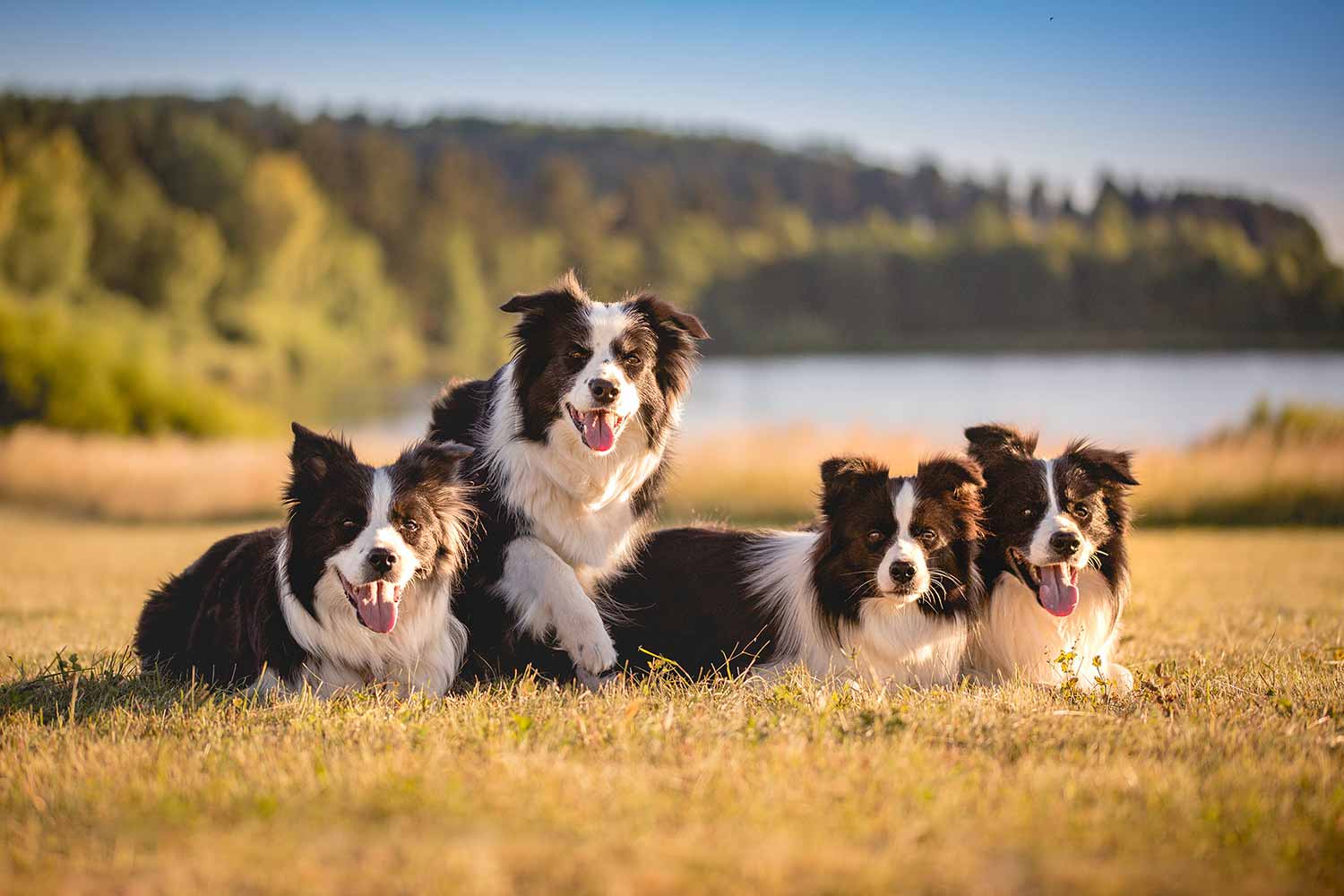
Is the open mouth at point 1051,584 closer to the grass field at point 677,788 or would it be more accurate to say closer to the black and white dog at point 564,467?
the grass field at point 677,788

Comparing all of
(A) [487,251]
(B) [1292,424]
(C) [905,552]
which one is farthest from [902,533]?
(A) [487,251]

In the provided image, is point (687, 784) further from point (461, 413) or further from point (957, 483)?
point (461, 413)

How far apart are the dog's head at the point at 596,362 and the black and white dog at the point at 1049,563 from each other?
61.8 inches

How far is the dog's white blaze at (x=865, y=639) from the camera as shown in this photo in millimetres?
5492

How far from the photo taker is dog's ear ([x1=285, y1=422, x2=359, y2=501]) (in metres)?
5.06

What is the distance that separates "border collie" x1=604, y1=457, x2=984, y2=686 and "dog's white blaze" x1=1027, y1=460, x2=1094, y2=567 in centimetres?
28

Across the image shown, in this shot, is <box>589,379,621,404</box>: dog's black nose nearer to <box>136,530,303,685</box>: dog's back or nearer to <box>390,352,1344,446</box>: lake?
<box>136,530,303,685</box>: dog's back

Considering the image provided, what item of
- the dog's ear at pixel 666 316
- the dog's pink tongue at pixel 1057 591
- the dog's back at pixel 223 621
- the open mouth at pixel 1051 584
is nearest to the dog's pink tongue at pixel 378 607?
the dog's back at pixel 223 621

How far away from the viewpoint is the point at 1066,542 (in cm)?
529

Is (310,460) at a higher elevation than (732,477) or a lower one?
higher

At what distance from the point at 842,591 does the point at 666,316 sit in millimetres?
1588

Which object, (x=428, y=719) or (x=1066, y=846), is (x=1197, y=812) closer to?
(x=1066, y=846)

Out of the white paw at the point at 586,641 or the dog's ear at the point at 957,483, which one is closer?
the dog's ear at the point at 957,483

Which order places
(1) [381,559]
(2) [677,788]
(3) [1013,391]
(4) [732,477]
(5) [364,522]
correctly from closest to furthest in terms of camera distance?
1. (2) [677,788]
2. (1) [381,559]
3. (5) [364,522]
4. (4) [732,477]
5. (3) [1013,391]
